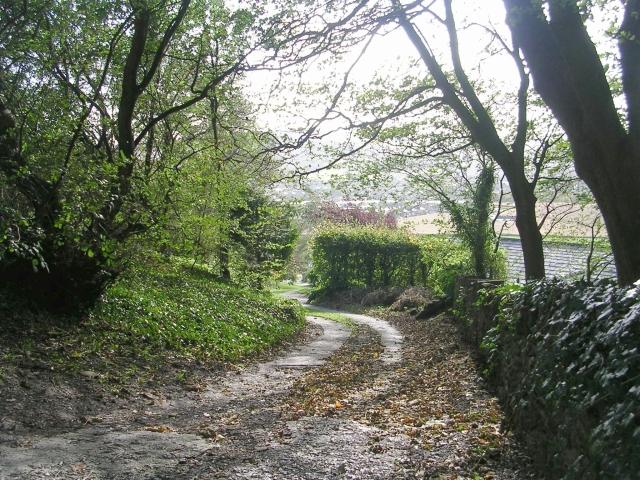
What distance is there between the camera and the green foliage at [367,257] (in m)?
31.5

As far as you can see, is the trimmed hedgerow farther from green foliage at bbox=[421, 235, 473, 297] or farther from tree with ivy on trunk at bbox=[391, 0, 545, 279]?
green foliage at bbox=[421, 235, 473, 297]

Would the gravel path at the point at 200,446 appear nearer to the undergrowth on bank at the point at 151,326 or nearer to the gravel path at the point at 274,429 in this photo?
the gravel path at the point at 274,429

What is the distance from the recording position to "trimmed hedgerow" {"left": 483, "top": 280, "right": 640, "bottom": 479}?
2.94 m

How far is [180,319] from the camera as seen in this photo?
11.6m

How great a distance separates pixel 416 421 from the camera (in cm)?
637

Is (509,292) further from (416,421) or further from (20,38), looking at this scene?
(20,38)

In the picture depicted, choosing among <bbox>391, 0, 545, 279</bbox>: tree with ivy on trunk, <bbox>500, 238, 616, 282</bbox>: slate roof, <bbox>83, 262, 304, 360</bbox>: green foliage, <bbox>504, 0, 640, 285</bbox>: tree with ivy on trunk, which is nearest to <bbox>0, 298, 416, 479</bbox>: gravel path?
<bbox>83, 262, 304, 360</bbox>: green foliage

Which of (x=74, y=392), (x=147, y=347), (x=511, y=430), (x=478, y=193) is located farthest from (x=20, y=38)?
(x=478, y=193)

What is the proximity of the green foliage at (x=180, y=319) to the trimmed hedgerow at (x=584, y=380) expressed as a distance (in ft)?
21.2

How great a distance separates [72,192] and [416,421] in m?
5.78

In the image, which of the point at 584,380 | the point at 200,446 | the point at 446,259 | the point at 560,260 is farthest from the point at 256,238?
the point at 584,380

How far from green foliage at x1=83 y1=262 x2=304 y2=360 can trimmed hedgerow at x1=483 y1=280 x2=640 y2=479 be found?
6464mm

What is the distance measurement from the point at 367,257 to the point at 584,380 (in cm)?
2834

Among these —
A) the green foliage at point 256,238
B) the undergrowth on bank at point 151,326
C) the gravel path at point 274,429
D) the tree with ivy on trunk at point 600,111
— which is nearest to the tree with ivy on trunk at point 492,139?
the gravel path at point 274,429
